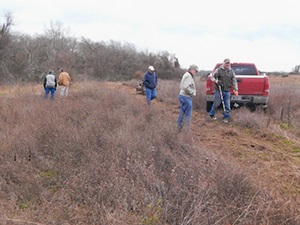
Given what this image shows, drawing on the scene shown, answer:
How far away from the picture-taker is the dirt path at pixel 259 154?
3891mm

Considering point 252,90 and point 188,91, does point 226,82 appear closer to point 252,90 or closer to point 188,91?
point 252,90

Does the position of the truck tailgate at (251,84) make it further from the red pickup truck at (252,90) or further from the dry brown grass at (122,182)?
the dry brown grass at (122,182)

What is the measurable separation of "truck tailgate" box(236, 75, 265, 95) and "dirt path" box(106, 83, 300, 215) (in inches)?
53.7

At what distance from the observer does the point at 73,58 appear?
51.0 m

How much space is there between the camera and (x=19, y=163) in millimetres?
4234

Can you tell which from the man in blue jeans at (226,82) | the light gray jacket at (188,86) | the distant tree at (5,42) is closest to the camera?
the light gray jacket at (188,86)

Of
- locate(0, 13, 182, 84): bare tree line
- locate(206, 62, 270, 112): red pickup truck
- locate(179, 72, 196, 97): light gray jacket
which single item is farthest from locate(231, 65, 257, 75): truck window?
locate(0, 13, 182, 84): bare tree line

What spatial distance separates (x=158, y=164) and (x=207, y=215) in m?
1.32

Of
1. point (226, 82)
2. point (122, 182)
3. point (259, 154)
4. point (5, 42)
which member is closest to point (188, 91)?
point (226, 82)

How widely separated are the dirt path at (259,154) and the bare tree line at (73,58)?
37776 millimetres

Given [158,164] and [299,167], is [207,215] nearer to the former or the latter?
[158,164]

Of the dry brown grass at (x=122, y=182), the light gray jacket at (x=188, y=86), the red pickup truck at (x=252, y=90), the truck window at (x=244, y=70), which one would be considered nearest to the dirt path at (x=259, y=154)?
the dry brown grass at (x=122, y=182)

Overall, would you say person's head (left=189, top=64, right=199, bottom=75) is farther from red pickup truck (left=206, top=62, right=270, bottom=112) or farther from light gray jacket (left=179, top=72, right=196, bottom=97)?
red pickup truck (left=206, top=62, right=270, bottom=112)

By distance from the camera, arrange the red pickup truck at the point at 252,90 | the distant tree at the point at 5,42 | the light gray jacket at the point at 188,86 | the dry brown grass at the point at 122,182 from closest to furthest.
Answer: the dry brown grass at the point at 122,182 → the light gray jacket at the point at 188,86 → the red pickup truck at the point at 252,90 → the distant tree at the point at 5,42
